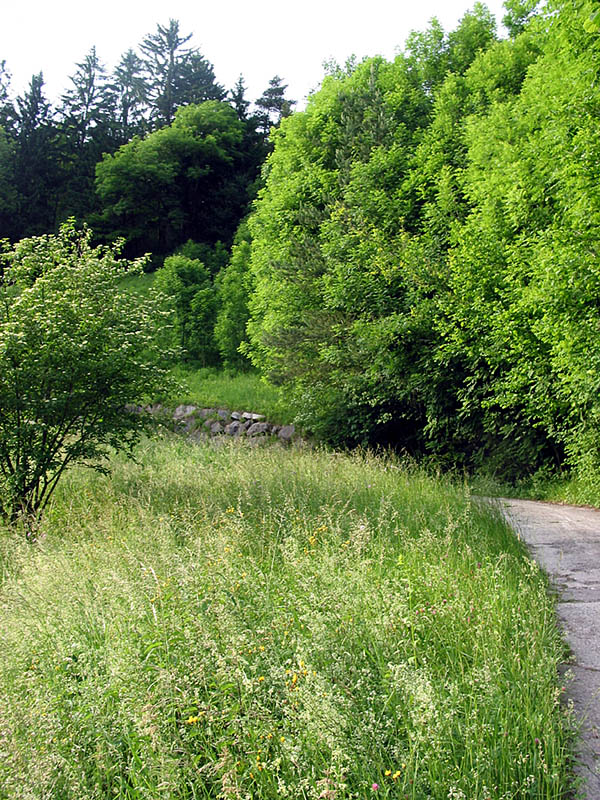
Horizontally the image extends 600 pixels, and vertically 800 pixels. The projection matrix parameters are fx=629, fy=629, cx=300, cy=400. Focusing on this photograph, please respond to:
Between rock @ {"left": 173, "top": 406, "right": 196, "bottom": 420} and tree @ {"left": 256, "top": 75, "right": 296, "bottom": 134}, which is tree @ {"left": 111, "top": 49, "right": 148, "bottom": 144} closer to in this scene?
tree @ {"left": 256, "top": 75, "right": 296, "bottom": 134}

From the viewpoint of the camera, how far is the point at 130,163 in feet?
131

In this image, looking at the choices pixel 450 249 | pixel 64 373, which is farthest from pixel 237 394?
pixel 64 373

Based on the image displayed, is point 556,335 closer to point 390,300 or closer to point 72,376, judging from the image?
point 390,300

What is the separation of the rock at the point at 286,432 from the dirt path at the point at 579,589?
438 inches

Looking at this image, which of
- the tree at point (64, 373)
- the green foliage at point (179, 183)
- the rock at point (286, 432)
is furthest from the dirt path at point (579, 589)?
the green foliage at point (179, 183)

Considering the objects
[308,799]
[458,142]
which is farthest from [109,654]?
[458,142]

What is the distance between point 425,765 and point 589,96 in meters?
10.3

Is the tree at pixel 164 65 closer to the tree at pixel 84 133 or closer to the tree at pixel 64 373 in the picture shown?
the tree at pixel 84 133

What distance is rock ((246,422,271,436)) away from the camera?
21.5 metres

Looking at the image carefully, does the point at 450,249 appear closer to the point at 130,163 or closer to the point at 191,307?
the point at 191,307

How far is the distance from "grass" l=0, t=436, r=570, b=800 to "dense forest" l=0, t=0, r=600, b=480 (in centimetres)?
578

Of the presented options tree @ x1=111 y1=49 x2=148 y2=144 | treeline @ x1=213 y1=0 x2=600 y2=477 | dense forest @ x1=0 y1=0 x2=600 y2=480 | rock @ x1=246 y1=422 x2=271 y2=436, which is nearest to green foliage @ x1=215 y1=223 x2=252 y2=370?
dense forest @ x1=0 y1=0 x2=600 y2=480

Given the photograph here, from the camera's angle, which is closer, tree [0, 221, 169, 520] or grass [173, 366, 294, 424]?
tree [0, 221, 169, 520]

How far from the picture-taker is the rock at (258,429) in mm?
21469
